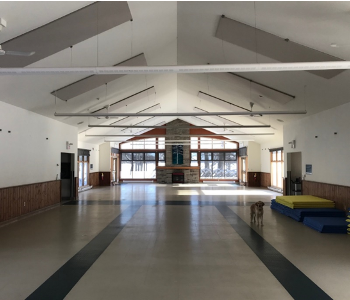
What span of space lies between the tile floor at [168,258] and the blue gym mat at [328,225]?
0.20 metres

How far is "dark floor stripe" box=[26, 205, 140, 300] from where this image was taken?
11.7 feet

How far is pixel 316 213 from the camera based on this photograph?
7.76 metres

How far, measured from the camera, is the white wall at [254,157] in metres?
19.4

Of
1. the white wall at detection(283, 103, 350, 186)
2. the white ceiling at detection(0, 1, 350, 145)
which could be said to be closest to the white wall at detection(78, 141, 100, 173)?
the white ceiling at detection(0, 1, 350, 145)

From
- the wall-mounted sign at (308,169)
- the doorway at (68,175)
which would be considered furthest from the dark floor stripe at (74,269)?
the wall-mounted sign at (308,169)

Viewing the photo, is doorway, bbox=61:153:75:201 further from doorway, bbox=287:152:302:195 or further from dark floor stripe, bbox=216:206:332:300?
doorway, bbox=287:152:302:195

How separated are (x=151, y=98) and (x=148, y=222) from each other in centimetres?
688

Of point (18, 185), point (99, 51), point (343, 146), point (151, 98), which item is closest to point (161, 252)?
point (99, 51)

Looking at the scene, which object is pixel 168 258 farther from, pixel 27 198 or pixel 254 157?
pixel 254 157

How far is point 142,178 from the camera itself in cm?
2289

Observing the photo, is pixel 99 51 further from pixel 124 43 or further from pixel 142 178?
pixel 142 178

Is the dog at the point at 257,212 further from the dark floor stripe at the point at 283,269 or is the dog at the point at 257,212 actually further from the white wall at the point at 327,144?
the white wall at the point at 327,144

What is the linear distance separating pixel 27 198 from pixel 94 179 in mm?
10430

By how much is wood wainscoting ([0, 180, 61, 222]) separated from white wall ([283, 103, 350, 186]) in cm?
918
